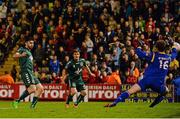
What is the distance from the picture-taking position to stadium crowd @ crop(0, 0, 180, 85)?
26.2 metres

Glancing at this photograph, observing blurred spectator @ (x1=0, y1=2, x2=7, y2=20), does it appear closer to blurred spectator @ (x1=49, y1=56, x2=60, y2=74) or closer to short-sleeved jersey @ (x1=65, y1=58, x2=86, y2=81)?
blurred spectator @ (x1=49, y1=56, x2=60, y2=74)

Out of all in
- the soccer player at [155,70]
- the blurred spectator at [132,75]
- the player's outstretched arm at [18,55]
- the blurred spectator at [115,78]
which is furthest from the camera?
the blurred spectator at [115,78]

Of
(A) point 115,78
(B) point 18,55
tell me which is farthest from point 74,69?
(A) point 115,78

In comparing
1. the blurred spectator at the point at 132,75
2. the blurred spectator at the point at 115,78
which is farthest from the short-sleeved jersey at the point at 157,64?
the blurred spectator at the point at 115,78

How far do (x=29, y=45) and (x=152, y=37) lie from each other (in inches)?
347

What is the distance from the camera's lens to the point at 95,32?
1093 inches

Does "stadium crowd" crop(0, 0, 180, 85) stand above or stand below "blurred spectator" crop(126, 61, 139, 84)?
above

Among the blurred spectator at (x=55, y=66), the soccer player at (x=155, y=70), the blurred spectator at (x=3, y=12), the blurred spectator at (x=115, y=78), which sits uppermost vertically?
the blurred spectator at (x=3, y=12)

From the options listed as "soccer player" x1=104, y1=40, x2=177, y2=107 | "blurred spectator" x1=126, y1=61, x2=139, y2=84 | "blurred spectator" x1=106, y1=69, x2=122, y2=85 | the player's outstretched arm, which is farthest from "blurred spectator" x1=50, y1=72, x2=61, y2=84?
"soccer player" x1=104, y1=40, x2=177, y2=107

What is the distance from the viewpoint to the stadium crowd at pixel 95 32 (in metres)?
26.2

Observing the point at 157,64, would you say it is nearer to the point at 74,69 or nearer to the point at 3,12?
the point at 74,69

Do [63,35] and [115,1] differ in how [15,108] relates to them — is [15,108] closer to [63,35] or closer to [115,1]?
[63,35]

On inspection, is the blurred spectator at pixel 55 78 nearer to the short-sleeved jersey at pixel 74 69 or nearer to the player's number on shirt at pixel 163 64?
the short-sleeved jersey at pixel 74 69

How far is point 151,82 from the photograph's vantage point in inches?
634
